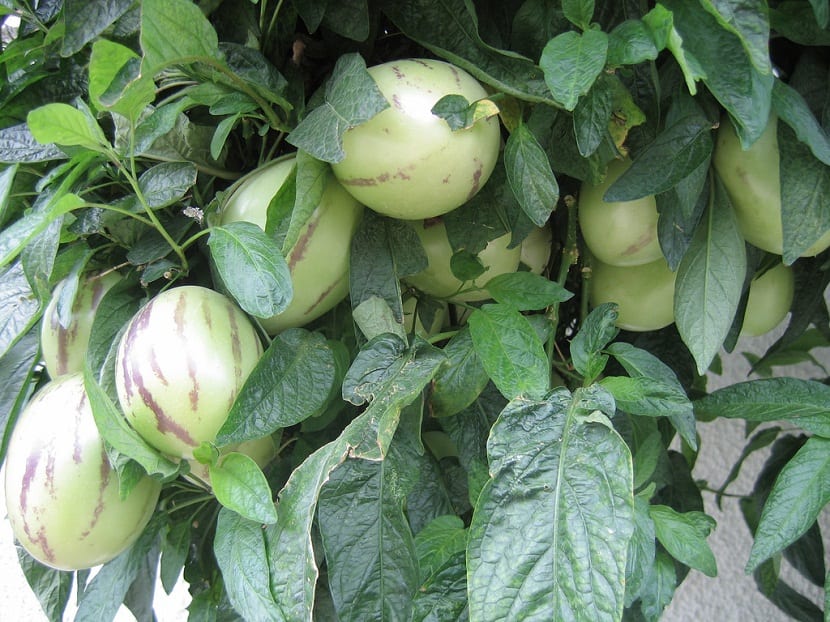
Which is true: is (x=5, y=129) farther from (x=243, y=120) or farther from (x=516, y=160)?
(x=516, y=160)

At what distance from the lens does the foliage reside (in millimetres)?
292

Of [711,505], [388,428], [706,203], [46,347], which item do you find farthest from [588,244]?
[711,505]

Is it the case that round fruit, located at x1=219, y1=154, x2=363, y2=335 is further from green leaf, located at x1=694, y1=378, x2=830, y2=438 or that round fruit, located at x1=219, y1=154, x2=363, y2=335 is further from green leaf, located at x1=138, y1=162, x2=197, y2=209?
green leaf, located at x1=694, y1=378, x2=830, y2=438

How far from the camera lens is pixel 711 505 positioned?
92 centimetres

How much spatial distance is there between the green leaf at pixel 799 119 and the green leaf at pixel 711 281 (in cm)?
6

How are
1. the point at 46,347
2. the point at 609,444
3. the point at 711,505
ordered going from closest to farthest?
the point at 609,444 < the point at 46,347 < the point at 711,505

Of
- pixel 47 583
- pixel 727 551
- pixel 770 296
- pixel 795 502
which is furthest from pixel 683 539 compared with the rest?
pixel 727 551

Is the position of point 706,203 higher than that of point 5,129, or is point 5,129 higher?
point 5,129

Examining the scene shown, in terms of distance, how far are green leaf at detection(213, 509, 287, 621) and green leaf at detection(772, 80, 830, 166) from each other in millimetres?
280

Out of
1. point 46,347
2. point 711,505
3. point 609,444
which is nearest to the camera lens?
point 609,444

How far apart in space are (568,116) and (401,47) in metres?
0.11

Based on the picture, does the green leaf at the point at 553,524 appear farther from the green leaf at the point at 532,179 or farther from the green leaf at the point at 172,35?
the green leaf at the point at 172,35

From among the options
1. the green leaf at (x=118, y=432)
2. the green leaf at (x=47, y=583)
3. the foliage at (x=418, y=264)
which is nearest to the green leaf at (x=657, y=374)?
the foliage at (x=418, y=264)

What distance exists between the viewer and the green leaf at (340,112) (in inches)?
12.0
